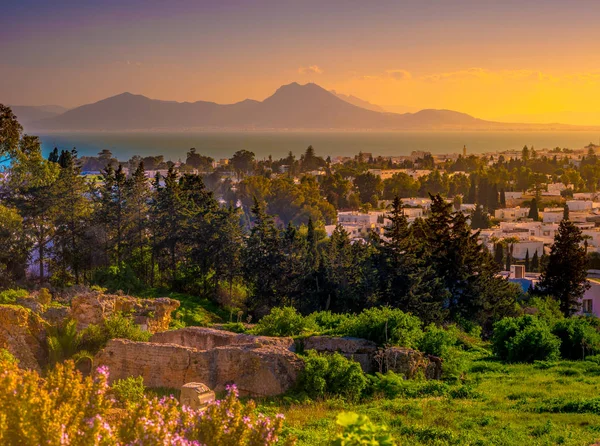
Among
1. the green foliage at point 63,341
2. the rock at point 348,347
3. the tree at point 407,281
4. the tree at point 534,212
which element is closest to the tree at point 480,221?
the tree at point 534,212

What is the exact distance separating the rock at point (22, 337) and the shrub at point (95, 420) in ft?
22.9

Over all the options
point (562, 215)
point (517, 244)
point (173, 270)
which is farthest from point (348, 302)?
point (562, 215)

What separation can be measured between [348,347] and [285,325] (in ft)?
6.22

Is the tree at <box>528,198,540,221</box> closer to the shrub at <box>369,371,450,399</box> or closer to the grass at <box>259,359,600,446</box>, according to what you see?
the grass at <box>259,359,600,446</box>

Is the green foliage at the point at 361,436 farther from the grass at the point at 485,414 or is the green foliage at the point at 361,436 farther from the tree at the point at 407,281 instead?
the tree at the point at 407,281

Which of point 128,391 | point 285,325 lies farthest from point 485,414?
point 285,325

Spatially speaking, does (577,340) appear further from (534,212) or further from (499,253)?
(534,212)

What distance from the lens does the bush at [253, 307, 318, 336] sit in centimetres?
1460

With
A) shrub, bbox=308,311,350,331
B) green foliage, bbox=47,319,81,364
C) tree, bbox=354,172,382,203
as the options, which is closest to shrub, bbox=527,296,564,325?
shrub, bbox=308,311,350,331

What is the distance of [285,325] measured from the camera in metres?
14.7

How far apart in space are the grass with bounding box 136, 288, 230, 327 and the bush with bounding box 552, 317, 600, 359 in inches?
343

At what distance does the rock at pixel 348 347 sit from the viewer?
42.8 ft

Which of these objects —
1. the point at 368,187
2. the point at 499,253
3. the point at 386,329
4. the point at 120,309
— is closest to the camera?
the point at 386,329

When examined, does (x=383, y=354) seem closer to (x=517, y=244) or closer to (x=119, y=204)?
(x=119, y=204)
